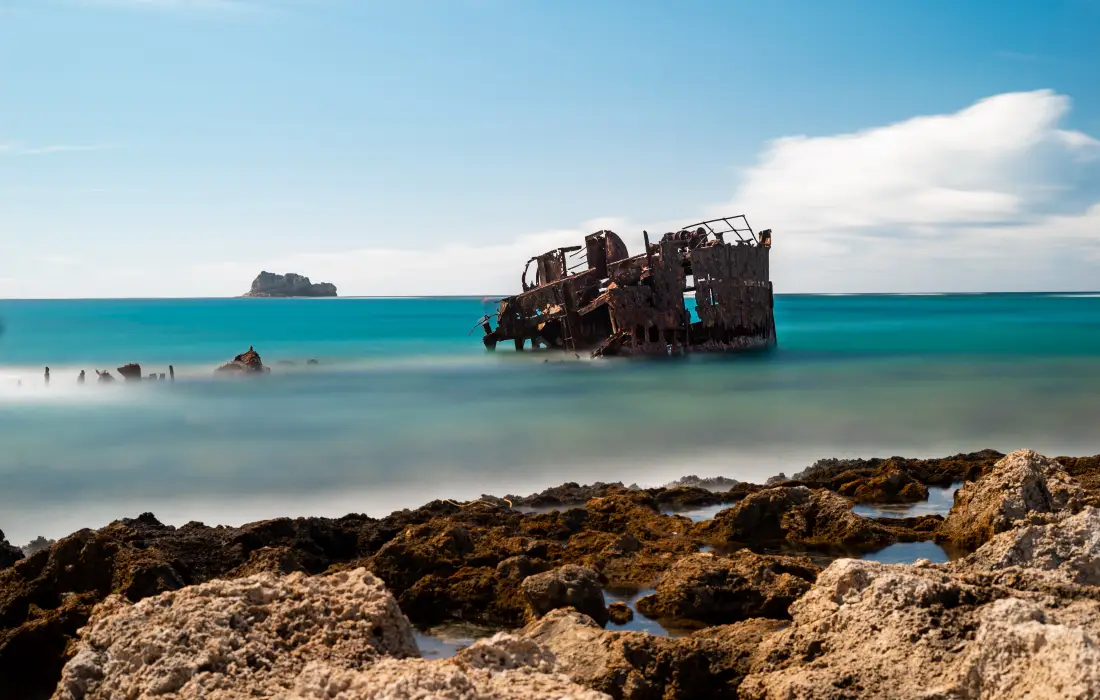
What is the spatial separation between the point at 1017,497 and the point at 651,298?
876 inches

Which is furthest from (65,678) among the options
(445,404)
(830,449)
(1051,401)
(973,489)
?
(1051,401)

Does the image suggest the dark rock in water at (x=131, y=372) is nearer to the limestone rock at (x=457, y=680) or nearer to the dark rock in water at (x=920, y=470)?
the dark rock in water at (x=920, y=470)

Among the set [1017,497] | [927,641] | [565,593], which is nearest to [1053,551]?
[1017,497]

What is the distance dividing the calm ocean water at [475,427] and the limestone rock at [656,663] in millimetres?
6708

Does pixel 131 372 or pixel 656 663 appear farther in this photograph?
pixel 131 372

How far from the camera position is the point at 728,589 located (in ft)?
17.4

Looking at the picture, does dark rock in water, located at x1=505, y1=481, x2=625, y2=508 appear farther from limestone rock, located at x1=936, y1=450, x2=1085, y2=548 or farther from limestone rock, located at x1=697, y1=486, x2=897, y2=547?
limestone rock, located at x1=936, y1=450, x2=1085, y2=548

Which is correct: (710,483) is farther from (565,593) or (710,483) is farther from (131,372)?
(131,372)

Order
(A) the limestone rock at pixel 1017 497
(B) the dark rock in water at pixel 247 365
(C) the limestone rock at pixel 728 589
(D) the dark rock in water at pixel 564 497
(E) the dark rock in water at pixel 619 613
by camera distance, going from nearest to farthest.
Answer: (C) the limestone rock at pixel 728 589 → (E) the dark rock in water at pixel 619 613 → (A) the limestone rock at pixel 1017 497 → (D) the dark rock in water at pixel 564 497 → (B) the dark rock in water at pixel 247 365

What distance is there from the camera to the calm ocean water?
38.9ft

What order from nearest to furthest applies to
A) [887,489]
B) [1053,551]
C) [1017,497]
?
[1053,551] < [1017,497] < [887,489]

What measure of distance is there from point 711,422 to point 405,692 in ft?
49.0

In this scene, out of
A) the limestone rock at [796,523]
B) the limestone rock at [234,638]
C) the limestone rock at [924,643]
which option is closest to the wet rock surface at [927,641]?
the limestone rock at [924,643]

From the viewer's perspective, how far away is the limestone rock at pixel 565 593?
516cm
